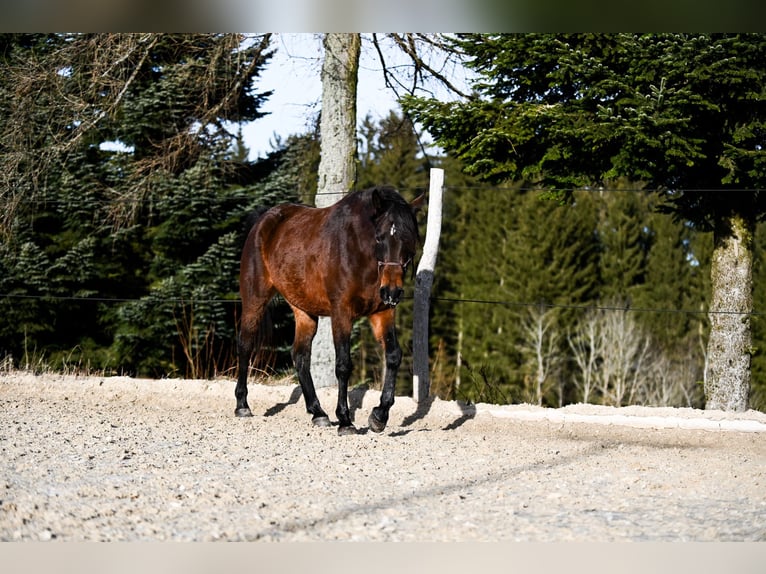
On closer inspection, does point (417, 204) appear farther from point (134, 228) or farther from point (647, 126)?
point (134, 228)

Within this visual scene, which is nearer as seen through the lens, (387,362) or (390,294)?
Result: (390,294)

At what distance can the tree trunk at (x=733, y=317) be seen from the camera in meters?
8.70

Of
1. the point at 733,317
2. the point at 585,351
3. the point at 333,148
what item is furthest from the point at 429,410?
the point at 585,351

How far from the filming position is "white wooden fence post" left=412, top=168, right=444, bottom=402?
25.3ft

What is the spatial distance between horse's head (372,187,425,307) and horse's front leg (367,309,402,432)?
18.2 inches

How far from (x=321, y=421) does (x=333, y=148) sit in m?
3.53

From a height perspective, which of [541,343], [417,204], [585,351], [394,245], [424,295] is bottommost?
[585,351]

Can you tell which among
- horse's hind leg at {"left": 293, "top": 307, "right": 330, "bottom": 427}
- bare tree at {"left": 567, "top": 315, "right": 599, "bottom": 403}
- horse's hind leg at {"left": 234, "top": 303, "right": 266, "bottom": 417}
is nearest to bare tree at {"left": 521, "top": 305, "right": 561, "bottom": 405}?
bare tree at {"left": 567, "top": 315, "right": 599, "bottom": 403}

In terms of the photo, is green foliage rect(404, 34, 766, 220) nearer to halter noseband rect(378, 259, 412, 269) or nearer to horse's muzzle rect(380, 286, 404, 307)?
halter noseband rect(378, 259, 412, 269)

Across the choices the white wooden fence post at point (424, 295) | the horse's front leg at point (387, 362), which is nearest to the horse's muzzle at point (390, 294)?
the horse's front leg at point (387, 362)

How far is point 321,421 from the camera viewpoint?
22.0 feet

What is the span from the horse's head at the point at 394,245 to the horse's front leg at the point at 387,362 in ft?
1.51

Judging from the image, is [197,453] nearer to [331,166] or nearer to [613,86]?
[331,166]
